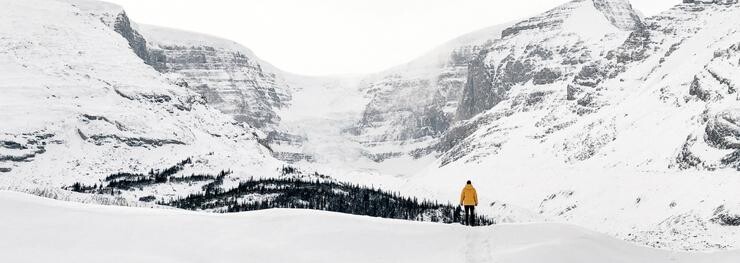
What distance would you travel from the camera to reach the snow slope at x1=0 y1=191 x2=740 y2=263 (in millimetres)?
26672

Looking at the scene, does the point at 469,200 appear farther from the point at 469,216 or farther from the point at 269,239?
the point at 269,239

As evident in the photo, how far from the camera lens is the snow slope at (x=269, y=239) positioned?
26.7m

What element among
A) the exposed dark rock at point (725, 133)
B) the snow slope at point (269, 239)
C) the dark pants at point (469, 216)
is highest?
the snow slope at point (269, 239)

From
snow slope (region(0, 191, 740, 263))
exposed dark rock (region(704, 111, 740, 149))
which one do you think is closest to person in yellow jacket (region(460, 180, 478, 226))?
snow slope (region(0, 191, 740, 263))

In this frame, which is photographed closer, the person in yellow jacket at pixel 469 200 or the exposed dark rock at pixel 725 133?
the person in yellow jacket at pixel 469 200

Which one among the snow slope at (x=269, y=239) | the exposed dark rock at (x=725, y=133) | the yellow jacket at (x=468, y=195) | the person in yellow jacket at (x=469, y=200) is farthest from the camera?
the exposed dark rock at (x=725, y=133)

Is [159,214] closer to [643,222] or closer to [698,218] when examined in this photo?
[698,218]

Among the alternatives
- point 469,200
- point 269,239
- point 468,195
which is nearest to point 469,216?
point 469,200

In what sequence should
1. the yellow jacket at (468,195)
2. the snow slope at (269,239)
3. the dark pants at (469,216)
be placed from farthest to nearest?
the yellow jacket at (468,195)
the dark pants at (469,216)
the snow slope at (269,239)

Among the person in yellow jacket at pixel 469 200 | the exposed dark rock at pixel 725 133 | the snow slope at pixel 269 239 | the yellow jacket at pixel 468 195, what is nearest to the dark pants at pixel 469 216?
the person in yellow jacket at pixel 469 200

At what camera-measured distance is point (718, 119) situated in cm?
19975

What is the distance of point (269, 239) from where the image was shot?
30.0 metres

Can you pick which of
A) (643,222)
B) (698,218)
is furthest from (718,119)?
(698,218)

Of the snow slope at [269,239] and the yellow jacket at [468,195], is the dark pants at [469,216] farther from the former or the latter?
the snow slope at [269,239]
